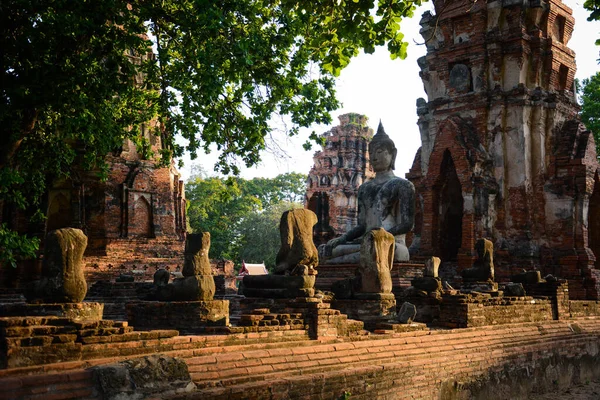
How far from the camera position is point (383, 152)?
13414mm

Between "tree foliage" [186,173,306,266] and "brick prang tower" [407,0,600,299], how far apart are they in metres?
14.2

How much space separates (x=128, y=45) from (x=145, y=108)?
2.67 metres

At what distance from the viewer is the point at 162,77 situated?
1130cm

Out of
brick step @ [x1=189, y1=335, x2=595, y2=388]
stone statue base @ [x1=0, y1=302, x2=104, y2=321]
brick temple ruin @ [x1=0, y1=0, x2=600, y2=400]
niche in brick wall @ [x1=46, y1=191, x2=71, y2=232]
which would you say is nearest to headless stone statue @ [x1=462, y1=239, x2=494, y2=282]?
brick temple ruin @ [x1=0, y1=0, x2=600, y2=400]

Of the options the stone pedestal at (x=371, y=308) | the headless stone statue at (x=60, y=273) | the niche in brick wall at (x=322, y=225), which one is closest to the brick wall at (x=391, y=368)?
the stone pedestal at (x=371, y=308)

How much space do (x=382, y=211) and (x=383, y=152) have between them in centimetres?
126

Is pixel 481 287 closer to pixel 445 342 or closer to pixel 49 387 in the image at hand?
pixel 445 342

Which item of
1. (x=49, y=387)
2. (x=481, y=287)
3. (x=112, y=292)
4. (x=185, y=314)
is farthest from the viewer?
(x=112, y=292)

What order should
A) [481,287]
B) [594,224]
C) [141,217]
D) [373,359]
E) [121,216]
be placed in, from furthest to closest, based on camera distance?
[141,217] → [121,216] → [594,224] → [481,287] → [373,359]

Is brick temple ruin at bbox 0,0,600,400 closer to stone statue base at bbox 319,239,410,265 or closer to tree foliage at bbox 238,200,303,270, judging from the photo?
stone statue base at bbox 319,239,410,265

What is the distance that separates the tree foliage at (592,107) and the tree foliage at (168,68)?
14.1m

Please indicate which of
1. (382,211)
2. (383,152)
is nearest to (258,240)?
(383,152)

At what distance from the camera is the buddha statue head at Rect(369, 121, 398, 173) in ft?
44.0

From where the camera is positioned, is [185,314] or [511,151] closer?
[185,314]
